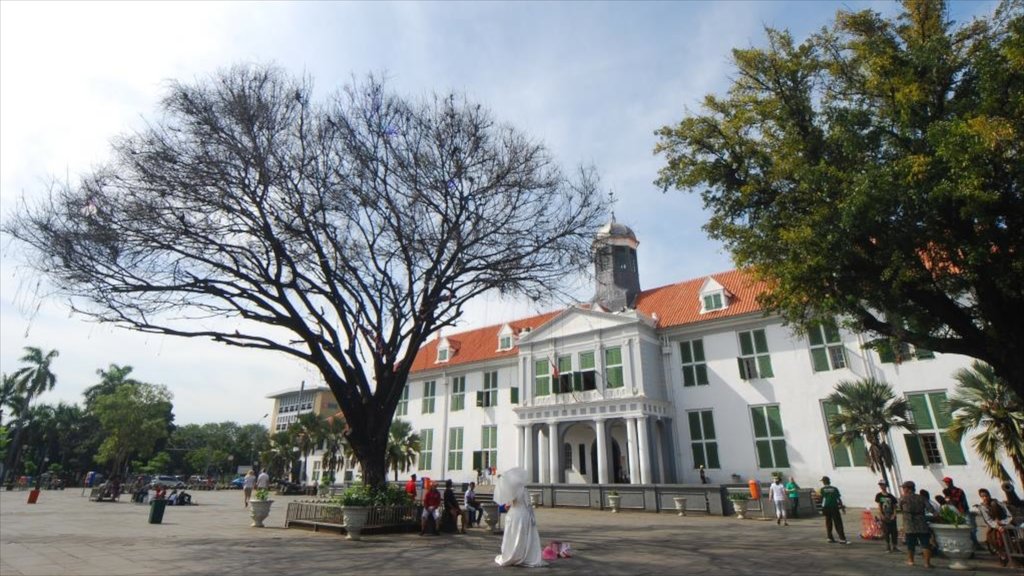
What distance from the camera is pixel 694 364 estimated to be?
25.5 meters

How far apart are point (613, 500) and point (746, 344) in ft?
33.7

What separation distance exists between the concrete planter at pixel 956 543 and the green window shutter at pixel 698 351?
54.4 ft

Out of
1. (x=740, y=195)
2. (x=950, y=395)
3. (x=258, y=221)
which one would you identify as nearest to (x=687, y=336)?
(x=950, y=395)

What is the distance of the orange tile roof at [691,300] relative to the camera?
2470cm

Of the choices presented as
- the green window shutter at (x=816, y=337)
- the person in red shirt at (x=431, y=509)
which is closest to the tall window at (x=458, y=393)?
the person in red shirt at (x=431, y=509)

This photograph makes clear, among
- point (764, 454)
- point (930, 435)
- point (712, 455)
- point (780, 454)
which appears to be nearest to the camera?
point (930, 435)

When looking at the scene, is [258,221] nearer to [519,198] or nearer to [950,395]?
[519,198]

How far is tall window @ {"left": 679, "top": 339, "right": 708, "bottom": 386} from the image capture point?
988 inches

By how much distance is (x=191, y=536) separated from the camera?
12.5m

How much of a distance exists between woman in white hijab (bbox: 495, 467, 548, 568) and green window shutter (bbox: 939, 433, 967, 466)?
59.0ft

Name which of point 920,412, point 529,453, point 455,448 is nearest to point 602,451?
point 529,453

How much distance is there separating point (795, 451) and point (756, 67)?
17275mm

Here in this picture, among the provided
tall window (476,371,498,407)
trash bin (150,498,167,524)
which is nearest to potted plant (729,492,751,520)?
tall window (476,371,498,407)

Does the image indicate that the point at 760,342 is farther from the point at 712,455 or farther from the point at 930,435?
the point at 930,435
